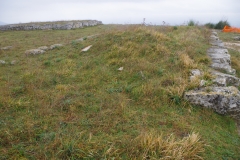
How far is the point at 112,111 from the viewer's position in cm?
375

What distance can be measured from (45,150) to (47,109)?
126 centimetres

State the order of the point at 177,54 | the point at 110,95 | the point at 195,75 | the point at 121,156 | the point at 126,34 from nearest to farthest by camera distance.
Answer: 1. the point at 121,156
2. the point at 110,95
3. the point at 195,75
4. the point at 177,54
5. the point at 126,34

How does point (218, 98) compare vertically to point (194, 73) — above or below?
below

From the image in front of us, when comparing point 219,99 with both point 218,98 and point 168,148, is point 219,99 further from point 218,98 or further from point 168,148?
point 168,148

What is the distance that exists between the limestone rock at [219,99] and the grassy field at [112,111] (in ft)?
0.56

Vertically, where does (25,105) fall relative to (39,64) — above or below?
below

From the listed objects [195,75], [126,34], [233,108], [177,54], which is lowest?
[233,108]

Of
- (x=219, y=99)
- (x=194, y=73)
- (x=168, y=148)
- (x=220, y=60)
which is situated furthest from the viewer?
(x=220, y=60)

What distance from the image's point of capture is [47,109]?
149 inches

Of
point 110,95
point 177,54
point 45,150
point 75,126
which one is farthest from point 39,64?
point 177,54

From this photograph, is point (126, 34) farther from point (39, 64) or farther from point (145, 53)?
point (39, 64)

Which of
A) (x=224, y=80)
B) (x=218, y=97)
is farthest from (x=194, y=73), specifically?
(x=218, y=97)

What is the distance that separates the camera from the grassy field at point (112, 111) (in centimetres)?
274

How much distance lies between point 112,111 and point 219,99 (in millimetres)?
2503
